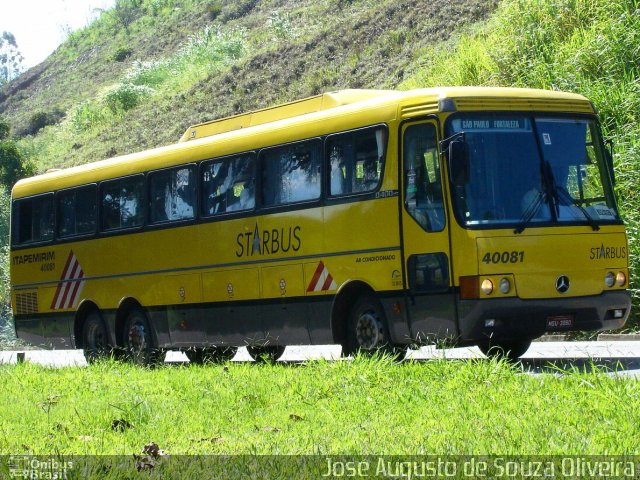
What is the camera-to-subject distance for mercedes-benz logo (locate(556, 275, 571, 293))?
14328 millimetres

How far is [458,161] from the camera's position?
13977 mm

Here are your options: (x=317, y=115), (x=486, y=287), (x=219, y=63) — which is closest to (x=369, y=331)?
(x=486, y=287)

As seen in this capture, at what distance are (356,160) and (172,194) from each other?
437cm

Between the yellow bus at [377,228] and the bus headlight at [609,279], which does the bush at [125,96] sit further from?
the bus headlight at [609,279]

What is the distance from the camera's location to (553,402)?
367 inches

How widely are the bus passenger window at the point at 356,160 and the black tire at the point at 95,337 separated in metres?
6.00

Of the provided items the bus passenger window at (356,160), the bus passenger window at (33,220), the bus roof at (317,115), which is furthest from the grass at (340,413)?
the bus passenger window at (33,220)

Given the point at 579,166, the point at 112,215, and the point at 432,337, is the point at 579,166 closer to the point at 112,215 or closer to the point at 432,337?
the point at 432,337

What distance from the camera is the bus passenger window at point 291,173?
1631cm

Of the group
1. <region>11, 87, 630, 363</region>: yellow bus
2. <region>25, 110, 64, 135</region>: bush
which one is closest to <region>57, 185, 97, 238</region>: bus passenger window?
<region>11, 87, 630, 363</region>: yellow bus

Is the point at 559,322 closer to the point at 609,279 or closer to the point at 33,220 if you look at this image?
the point at 609,279

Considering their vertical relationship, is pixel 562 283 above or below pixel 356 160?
below

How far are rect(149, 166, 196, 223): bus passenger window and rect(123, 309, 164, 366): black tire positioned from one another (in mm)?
1539

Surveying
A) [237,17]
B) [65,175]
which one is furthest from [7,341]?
[237,17]
